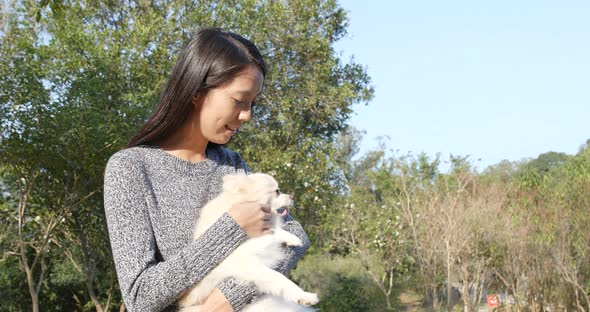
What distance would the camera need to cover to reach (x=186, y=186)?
2049mm

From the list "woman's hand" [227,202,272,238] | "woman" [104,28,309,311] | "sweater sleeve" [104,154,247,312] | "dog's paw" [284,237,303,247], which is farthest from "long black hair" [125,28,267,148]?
"dog's paw" [284,237,303,247]

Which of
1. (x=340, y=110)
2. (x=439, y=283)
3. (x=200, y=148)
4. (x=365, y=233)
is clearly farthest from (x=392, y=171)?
(x=200, y=148)

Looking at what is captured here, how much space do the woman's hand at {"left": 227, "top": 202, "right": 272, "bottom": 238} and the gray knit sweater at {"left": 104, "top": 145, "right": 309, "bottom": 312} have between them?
26 millimetres

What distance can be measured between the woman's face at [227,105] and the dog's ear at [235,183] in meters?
0.14

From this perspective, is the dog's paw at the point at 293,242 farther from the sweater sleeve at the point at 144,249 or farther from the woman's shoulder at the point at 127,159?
the woman's shoulder at the point at 127,159

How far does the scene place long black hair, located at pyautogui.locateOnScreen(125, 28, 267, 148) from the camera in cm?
204

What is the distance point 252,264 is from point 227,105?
51 centimetres

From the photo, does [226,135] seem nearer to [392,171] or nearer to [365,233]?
[365,233]

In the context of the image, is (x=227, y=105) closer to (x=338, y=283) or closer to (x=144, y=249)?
(x=144, y=249)

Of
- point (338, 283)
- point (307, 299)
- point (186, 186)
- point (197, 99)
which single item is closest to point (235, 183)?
point (186, 186)

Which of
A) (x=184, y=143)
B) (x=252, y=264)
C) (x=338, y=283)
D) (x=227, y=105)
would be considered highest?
(x=227, y=105)

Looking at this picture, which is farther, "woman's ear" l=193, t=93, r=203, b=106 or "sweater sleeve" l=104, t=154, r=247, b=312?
"woman's ear" l=193, t=93, r=203, b=106

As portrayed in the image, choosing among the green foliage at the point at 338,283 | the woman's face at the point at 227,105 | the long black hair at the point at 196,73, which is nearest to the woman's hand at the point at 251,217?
the woman's face at the point at 227,105

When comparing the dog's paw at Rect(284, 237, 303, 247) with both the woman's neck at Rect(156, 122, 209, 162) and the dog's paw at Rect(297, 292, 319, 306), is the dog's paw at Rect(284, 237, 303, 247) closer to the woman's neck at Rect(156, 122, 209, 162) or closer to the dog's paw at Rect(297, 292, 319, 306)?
the dog's paw at Rect(297, 292, 319, 306)
